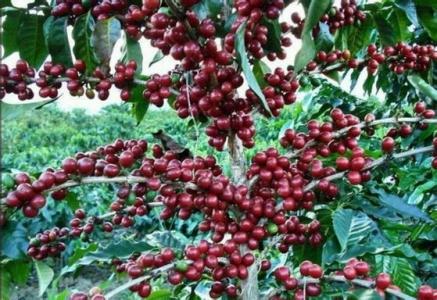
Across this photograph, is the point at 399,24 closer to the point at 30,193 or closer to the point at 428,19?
the point at 428,19

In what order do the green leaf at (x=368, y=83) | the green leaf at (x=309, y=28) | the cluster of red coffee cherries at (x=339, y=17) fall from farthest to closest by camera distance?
the green leaf at (x=368, y=83)
the cluster of red coffee cherries at (x=339, y=17)
the green leaf at (x=309, y=28)

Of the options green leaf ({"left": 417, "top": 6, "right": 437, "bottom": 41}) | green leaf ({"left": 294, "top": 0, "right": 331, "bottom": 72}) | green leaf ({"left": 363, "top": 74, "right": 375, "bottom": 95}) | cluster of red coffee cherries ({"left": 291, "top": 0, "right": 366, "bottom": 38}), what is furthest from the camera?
green leaf ({"left": 363, "top": 74, "right": 375, "bottom": 95})

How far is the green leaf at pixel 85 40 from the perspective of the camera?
102 cm

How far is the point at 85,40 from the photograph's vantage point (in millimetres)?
1031

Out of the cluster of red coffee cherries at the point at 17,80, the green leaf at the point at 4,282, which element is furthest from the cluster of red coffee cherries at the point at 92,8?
the green leaf at the point at 4,282

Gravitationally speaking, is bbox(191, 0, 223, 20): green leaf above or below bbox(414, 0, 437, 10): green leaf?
above

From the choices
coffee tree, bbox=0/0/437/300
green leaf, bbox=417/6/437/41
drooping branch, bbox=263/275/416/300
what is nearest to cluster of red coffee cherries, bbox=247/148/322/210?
coffee tree, bbox=0/0/437/300

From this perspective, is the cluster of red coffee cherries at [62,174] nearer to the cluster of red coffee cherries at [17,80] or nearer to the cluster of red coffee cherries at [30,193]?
the cluster of red coffee cherries at [30,193]

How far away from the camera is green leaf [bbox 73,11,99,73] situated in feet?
3.35

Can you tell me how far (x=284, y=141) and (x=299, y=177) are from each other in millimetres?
95

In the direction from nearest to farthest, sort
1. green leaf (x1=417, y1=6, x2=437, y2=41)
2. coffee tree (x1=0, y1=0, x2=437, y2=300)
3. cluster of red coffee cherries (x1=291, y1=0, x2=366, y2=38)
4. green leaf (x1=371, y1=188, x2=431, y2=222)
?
1. coffee tree (x1=0, y1=0, x2=437, y2=300)
2. green leaf (x1=371, y1=188, x2=431, y2=222)
3. cluster of red coffee cherries (x1=291, y1=0, x2=366, y2=38)
4. green leaf (x1=417, y1=6, x2=437, y2=41)

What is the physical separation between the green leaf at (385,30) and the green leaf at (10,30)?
757mm

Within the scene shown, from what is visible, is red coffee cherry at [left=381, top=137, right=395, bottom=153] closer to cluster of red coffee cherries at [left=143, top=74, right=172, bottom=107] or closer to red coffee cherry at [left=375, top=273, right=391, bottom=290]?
red coffee cherry at [left=375, top=273, right=391, bottom=290]

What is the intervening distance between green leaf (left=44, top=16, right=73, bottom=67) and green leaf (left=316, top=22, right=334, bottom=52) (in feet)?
1.60
